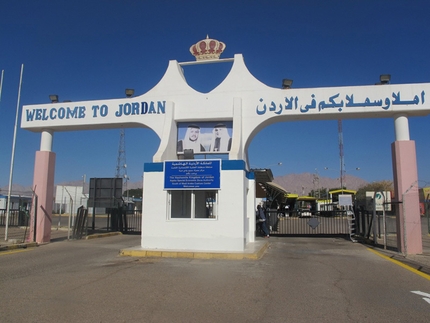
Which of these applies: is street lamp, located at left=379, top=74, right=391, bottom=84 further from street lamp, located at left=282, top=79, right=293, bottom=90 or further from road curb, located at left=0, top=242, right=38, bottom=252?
road curb, located at left=0, top=242, right=38, bottom=252

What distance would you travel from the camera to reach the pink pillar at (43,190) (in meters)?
16.1

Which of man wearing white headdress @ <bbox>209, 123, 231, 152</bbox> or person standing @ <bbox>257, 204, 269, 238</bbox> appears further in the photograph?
person standing @ <bbox>257, 204, 269, 238</bbox>

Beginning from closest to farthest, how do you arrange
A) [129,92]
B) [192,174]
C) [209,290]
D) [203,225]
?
1. [209,290]
2. [203,225]
3. [192,174]
4. [129,92]

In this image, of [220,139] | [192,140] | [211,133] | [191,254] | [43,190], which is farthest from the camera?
[43,190]

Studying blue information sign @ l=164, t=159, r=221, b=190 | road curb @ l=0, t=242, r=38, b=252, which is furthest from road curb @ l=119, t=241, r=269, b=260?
road curb @ l=0, t=242, r=38, b=252

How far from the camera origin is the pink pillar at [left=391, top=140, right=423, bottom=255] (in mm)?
12961

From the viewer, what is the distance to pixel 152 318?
540 centimetres

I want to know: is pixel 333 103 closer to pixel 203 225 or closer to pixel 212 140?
pixel 212 140

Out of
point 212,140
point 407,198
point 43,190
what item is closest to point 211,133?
point 212,140

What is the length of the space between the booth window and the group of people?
1.97 metres

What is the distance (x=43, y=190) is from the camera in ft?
53.5

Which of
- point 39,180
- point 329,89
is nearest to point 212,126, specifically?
point 329,89

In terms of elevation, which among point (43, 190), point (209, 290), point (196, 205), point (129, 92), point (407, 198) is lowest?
point (209, 290)

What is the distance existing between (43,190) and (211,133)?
7.65 meters
